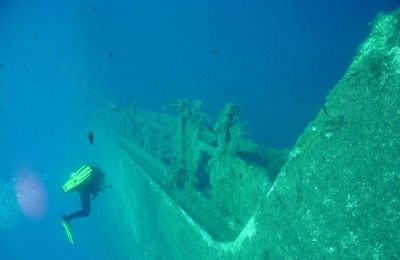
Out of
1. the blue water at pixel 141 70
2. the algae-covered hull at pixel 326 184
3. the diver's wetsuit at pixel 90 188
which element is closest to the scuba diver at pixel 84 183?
the diver's wetsuit at pixel 90 188

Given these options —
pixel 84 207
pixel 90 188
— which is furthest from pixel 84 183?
pixel 84 207

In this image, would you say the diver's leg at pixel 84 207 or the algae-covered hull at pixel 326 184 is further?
the diver's leg at pixel 84 207

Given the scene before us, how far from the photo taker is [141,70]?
282 ft

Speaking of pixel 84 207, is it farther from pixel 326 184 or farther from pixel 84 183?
pixel 326 184

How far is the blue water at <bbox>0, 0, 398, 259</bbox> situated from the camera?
30.2 meters

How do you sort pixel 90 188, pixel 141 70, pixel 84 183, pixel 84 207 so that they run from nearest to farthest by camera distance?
pixel 84 183 < pixel 90 188 < pixel 84 207 < pixel 141 70

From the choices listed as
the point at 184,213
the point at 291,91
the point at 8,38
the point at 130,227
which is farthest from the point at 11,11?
the point at 184,213

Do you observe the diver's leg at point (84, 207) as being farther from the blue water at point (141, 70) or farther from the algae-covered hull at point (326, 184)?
the blue water at point (141, 70)

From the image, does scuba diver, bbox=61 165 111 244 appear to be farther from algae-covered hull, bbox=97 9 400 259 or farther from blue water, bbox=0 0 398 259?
blue water, bbox=0 0 398 259

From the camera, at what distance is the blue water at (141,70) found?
30.2 metres

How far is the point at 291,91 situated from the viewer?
1597 inches

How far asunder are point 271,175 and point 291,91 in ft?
127

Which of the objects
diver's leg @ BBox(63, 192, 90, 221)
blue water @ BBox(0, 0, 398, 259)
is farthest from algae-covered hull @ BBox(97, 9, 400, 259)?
blue water @ BBox(0, 0, 398, 259)

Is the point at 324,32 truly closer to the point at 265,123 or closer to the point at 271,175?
the point at 265,123
